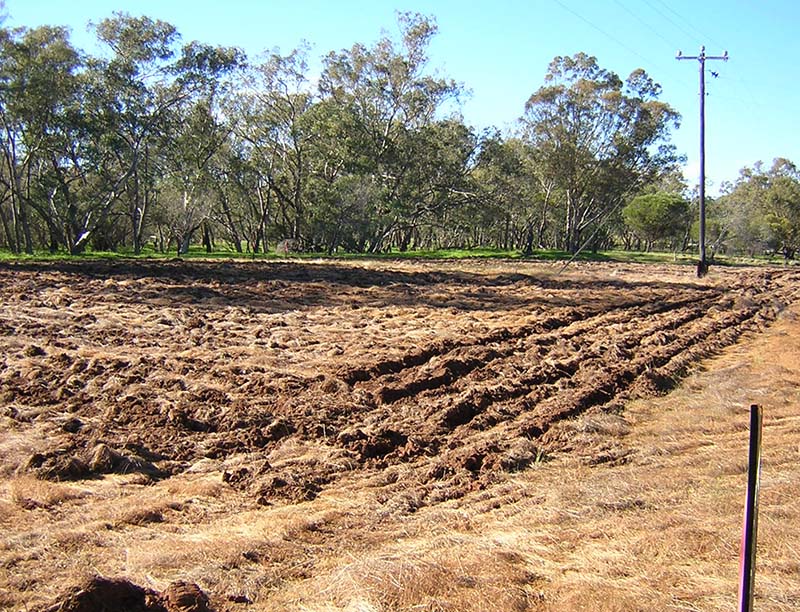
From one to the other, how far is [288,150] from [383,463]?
38.0 metres

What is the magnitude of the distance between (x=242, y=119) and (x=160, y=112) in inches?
300

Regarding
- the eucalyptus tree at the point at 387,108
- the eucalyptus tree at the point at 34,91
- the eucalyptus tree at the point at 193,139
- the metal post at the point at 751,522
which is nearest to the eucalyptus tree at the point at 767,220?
the eucalyptus tree at the point at 387,108

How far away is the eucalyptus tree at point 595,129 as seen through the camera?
149ft

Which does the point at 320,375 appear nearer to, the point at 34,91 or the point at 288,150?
the point at 34,91

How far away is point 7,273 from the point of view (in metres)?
19.7

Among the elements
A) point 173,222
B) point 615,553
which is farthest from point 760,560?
point 173,222

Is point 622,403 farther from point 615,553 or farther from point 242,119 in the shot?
point 242,119

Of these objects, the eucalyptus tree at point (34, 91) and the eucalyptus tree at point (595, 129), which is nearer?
the eucalyptus tree at point (34, 91)

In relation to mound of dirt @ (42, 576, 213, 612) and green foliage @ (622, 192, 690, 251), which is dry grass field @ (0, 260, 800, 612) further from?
green foliage @ (622, 192, 690, 251)

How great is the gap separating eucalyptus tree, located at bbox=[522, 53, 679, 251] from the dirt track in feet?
95.6

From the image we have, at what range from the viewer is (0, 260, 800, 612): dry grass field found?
12.3ft

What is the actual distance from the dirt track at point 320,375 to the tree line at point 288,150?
15603 millimetres

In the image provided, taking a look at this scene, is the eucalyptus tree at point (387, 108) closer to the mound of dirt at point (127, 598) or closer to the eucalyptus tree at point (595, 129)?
the eucalyptus tree at point (595, 129)

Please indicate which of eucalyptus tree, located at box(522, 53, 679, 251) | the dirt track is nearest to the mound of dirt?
the dirt track
